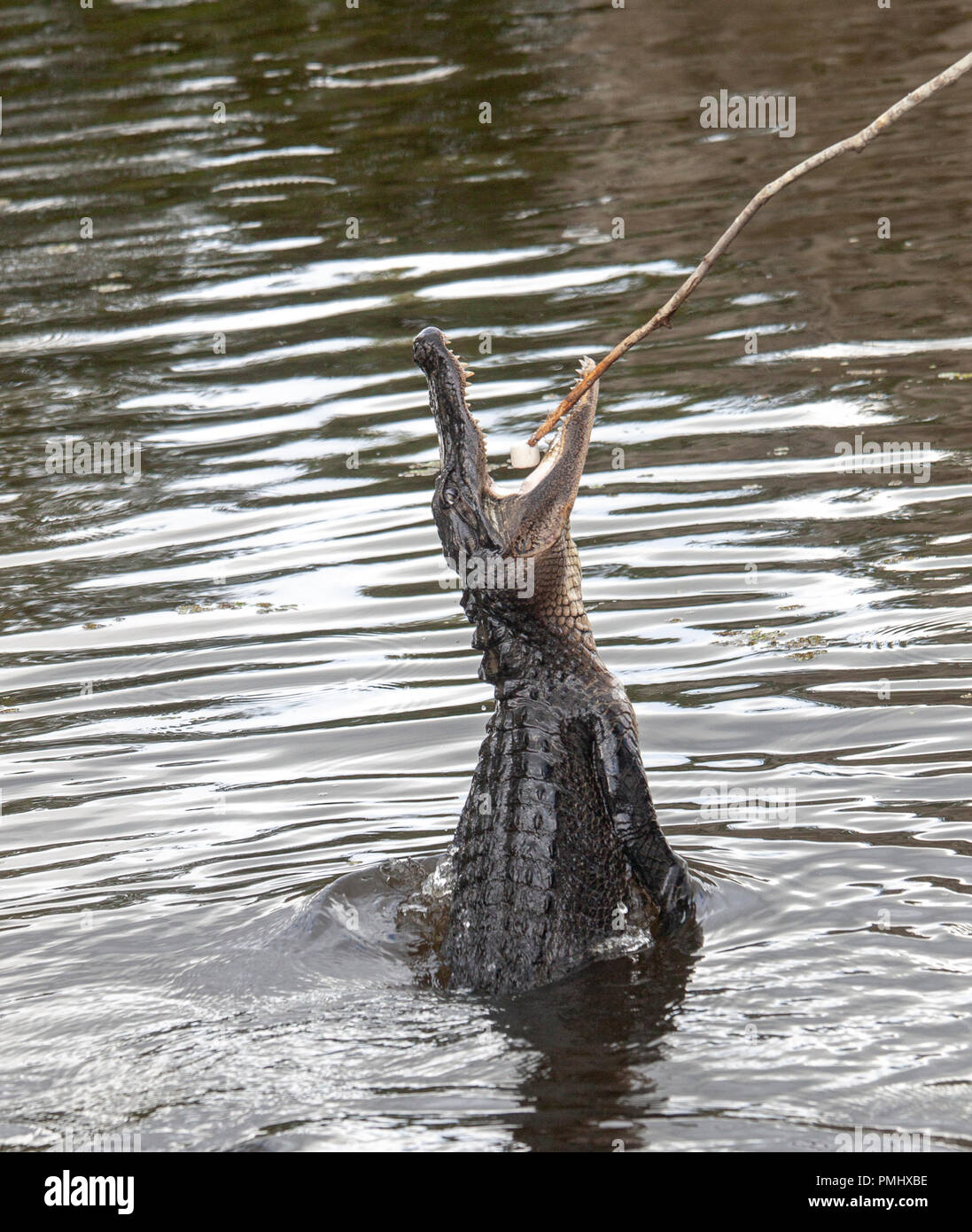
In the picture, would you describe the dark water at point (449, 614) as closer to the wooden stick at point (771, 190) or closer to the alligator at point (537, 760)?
the alligator at point (537, 760)

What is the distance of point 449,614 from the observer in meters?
8.09

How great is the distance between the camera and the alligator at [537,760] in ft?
17.1

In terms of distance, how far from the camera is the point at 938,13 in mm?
19766

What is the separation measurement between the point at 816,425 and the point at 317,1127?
20.5 ft

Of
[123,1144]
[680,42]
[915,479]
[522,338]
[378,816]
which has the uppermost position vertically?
[680,42]

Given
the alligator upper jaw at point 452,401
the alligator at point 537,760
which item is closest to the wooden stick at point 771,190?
the alligator at point 537,760

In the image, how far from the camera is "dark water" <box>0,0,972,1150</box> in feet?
15.5

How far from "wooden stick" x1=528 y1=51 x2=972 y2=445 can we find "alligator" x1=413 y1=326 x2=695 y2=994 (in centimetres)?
13

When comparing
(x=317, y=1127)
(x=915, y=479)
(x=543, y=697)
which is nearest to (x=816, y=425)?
(x=915, y=479)

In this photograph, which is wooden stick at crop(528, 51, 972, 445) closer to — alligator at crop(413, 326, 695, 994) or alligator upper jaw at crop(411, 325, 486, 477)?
alligator at crop(413, 326, 695, 994)

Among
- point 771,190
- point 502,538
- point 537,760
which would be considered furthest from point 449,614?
point 771,190

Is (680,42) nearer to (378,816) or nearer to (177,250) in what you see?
(177,250)

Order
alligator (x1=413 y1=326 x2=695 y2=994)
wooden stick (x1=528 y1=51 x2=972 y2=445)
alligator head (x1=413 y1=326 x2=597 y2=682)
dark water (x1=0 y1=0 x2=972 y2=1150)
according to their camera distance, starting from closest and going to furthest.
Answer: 1. wooden stick (x1=528 y1=51 x2=972 y2=445)
2. dark water (x1=0 y1=0 x2=972 y2=1150)
3. alligator (x1=413 y1=326 x2=695 y2=994)
4. alligator head (x1=413 y1=326 x2=597 y2=682)

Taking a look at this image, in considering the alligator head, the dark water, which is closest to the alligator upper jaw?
the alligator head
